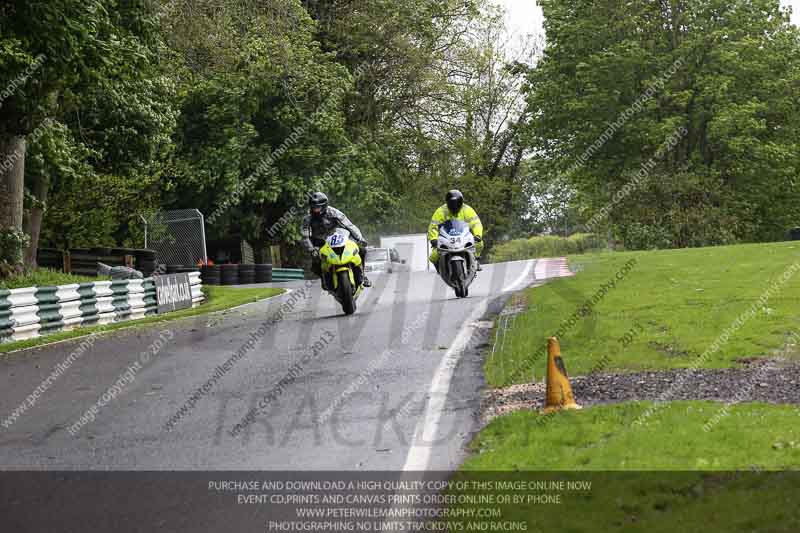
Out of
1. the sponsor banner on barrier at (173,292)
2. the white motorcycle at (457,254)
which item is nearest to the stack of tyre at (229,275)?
the sponsor banner on barrier at (173,292)

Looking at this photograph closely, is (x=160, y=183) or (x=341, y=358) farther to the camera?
(x=160, y=183)

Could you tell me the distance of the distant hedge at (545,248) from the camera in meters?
75.7

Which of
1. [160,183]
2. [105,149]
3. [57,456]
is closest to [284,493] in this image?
[57,456]

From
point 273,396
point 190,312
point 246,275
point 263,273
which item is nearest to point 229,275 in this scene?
point 246,275

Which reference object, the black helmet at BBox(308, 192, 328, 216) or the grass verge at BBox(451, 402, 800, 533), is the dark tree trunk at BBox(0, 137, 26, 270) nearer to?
the black helmet at BBox(308, 192, 328, 216)

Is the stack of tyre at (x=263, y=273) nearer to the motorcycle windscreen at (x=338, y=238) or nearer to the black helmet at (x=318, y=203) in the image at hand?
the black helmet at (x=318, y=203)

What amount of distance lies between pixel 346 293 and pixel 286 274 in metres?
23.6

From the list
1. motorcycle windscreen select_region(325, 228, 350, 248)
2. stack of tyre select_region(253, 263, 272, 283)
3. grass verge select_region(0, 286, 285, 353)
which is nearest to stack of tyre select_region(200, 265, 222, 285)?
stack of tyre select_region(253, 263, 272, 283)

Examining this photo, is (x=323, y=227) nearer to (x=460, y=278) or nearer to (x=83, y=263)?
(x=460, y=278)

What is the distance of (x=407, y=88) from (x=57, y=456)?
38.7m

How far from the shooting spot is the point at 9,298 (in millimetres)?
17109

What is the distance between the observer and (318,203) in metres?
16.5

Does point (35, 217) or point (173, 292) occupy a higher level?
point (35, 217)

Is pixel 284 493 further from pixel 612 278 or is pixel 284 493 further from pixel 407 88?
pixel 407 88
